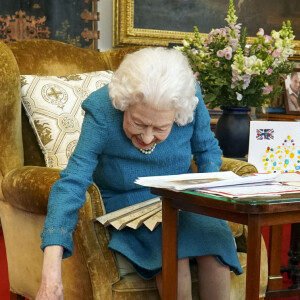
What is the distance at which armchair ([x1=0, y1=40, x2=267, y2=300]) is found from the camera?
1.91 metres

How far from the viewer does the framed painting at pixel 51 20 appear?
405 cm

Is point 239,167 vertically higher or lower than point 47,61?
lower

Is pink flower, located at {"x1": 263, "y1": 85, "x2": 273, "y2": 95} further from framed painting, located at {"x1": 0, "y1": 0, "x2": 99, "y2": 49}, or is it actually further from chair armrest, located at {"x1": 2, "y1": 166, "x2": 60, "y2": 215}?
framed painting, located at {"x1": 0, "y1": 0, "x2": 99, "y2": 49}

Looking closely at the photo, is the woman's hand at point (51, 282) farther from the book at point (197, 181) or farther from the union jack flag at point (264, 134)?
the union jack flag at point (264, 134)

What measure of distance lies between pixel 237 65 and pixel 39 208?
1213mm

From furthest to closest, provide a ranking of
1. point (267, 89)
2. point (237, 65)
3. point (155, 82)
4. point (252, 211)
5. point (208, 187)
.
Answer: point (267, 89)
point (237, 65)
point (155, 82)
point (208, 187)
point (252, 211)

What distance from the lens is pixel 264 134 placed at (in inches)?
101

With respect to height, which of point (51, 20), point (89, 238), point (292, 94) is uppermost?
point (51, 20)

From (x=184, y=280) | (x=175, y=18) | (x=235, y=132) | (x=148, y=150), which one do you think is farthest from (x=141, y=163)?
(x=175, y=18)

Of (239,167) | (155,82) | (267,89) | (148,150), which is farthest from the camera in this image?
(267,89)

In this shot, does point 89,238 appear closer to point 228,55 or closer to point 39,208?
point 39,208

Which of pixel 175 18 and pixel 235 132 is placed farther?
pixel 175 18

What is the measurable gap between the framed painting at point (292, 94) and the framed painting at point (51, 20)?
1.71 m

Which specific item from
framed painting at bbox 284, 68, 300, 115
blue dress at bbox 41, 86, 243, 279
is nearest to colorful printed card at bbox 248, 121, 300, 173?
blue dress at bbox 41, 86, 243, 279
